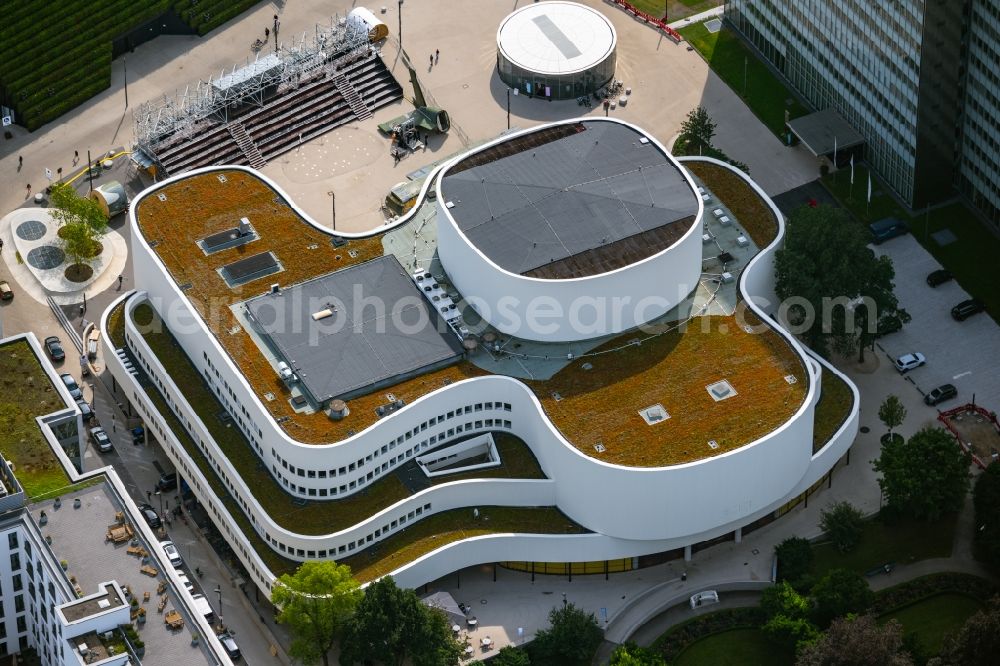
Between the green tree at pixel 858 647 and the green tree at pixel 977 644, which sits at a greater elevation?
the green tree at pixel 858 647

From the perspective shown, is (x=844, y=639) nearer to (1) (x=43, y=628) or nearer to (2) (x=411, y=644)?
(2) (x=411, y=644)

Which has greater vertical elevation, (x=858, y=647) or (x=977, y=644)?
(x=858, y=647)

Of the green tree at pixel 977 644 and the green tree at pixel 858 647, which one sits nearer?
the green tree at pixel 977 644

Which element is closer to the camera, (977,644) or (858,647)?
(977,644)

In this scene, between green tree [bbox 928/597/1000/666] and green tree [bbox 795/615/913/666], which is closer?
green tree [bbox 928/597/1000/666]

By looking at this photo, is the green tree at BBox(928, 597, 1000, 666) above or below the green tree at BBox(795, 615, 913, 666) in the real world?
below

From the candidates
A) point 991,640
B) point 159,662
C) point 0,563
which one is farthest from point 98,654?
point 991,640
